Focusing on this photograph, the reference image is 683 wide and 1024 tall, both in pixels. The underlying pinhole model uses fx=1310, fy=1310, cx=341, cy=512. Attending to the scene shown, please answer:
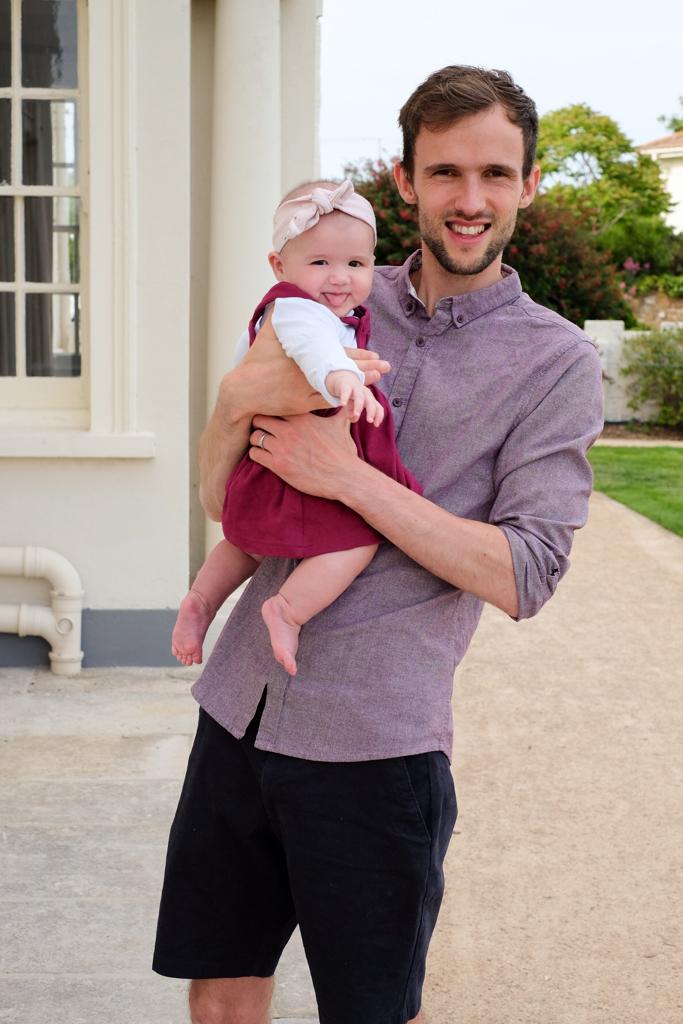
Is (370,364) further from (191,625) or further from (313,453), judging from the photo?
(191,625)

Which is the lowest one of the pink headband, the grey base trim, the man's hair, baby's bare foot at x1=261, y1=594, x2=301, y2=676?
the grey base trim

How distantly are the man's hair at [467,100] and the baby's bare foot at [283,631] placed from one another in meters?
0.80

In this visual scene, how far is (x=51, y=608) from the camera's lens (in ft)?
19.6

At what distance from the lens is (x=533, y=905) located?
3.89m

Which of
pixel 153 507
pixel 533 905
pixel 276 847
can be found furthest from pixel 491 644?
pixel 276 847

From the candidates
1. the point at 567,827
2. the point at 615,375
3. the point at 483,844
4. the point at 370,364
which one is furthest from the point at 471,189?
the point at 615,375

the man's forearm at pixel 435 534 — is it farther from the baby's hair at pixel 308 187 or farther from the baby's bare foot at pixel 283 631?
the baby's hair at pixel 308 187

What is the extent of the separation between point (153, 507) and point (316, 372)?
13.6ft

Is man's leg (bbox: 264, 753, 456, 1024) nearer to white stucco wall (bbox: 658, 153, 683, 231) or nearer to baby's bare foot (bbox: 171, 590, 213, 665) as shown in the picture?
baby's bare foot (bbox: 171, 590, 213, 665)

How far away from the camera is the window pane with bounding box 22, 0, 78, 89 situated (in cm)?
602

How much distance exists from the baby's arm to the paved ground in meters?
1.88

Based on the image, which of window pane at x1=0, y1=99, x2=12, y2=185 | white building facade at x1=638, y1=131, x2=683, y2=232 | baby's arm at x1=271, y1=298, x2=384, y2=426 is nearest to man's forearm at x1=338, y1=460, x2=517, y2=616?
baby's arm at x1=271, y1=298, x2=384, y2=426

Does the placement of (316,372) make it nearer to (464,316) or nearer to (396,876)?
(464,316)

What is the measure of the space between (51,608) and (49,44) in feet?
8.56
